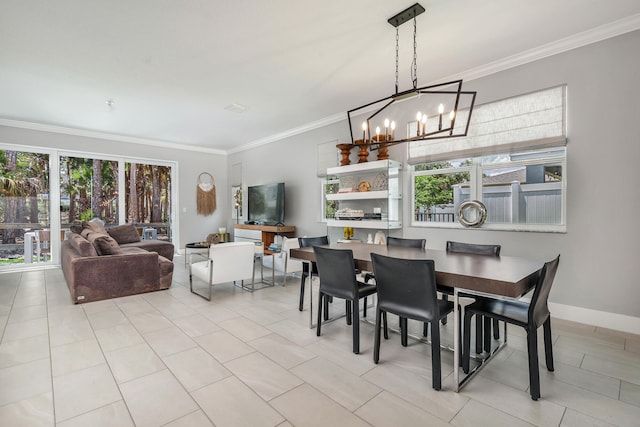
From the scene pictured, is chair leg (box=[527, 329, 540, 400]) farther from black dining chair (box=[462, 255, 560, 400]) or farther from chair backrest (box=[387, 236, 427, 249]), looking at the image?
chair backrest (box=[387, 236, 427, 249])

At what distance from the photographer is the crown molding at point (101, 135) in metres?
5.59

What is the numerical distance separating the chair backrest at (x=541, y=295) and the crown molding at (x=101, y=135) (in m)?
7.58

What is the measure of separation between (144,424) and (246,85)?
12.2 feet

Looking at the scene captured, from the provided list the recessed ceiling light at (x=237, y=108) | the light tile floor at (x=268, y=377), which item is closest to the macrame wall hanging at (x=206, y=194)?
the recessed ceiling light at (x=237, y=108)

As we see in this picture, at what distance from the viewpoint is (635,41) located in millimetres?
2781

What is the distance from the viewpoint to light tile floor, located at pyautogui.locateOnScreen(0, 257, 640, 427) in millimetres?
1711

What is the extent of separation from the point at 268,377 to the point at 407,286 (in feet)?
3.68

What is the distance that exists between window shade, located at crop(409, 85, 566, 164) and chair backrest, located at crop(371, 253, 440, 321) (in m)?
2.34

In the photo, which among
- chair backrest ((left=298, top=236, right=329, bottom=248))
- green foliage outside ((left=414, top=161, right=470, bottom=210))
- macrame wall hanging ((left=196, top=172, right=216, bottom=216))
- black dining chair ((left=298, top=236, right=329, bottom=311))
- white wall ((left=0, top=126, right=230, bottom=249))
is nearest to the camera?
black dining chair ((left=298, top=236, right=329, bottom=311))

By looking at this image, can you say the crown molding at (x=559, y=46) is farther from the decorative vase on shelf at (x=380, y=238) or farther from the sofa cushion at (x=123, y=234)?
the sofa cushion at (x=123, y=234)

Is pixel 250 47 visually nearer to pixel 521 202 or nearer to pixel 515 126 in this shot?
pixel 515 126

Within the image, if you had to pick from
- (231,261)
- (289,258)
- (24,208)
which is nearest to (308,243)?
(289,258)

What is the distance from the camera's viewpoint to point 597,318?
297 centimetres

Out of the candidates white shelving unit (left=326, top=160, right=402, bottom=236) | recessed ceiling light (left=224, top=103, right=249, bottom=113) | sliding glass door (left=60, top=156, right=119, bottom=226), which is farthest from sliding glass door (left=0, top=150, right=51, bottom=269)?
white shelving unit (left=326, top=160, right=402, bottom=236)
